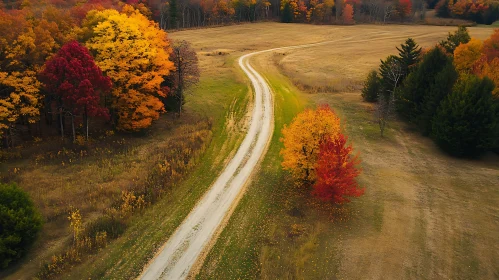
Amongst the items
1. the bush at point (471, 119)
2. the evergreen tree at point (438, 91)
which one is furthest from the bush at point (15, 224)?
the evergreen tree at point (438, 91)

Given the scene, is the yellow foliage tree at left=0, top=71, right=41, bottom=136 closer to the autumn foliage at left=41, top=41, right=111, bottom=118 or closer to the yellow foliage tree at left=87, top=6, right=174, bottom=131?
the autumn foliage at left=41, top=41, right=111, bottom=118

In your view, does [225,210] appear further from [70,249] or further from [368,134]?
[368,134]

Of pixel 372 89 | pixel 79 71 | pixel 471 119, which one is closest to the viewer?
pixel 79 71

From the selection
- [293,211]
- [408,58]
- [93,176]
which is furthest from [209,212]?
Result: [408,58]

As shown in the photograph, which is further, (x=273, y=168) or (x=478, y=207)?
(x=273, y=168)

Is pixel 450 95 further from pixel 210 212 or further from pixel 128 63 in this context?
pixel 128 63

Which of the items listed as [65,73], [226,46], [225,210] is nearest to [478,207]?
[225,210]
